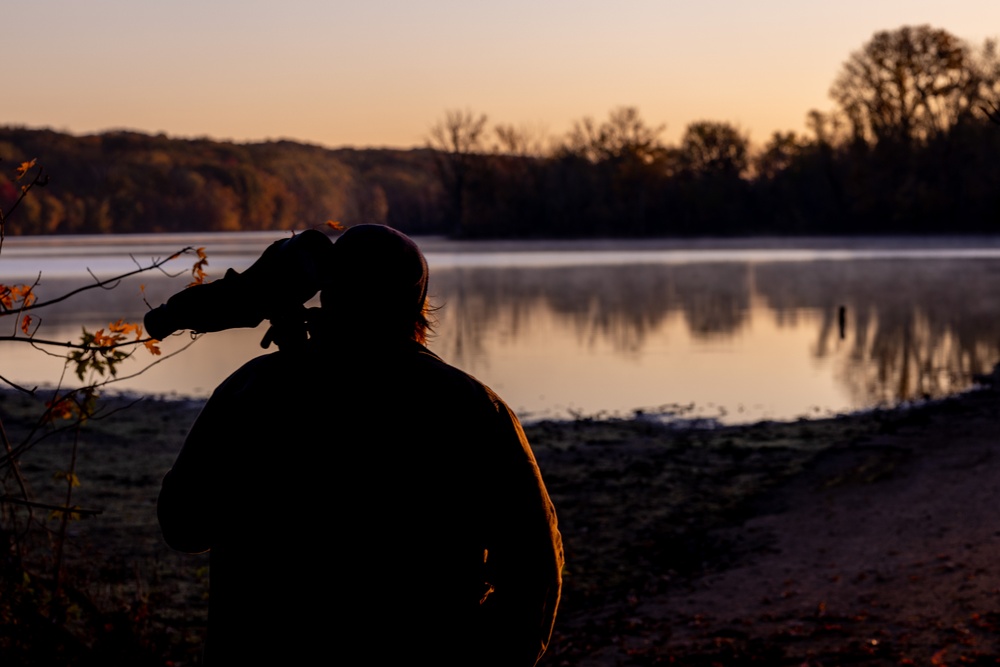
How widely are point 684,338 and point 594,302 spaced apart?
34.2 feet

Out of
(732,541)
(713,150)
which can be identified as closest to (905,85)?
(713,150)

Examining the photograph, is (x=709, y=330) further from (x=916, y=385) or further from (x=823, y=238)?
(x=823, y=238)

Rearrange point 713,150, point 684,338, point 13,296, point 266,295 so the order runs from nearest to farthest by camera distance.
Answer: point 266,295 → point 13,296 → point 684,338 → point 713,150

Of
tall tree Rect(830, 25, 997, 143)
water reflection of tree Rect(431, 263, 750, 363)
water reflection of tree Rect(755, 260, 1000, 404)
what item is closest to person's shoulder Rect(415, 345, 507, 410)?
water reflection of tree Rect(431, 263, 750, 363)

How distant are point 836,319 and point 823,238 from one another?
49364mm

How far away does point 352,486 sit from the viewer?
238 centimetres

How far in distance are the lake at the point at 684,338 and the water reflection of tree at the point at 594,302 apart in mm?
90

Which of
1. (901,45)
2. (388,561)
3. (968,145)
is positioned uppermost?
(901,45)

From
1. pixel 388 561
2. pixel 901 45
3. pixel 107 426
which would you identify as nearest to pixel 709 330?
pixel 107 426

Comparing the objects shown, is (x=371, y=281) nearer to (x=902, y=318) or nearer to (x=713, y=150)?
(x=902, y=318)

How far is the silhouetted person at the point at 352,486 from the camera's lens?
93.0 inches

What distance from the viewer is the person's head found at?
2387 mm

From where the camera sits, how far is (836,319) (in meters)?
31.1

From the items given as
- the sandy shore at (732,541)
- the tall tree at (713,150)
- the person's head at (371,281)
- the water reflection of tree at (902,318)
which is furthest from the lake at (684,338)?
the tall tree at (713,150)
